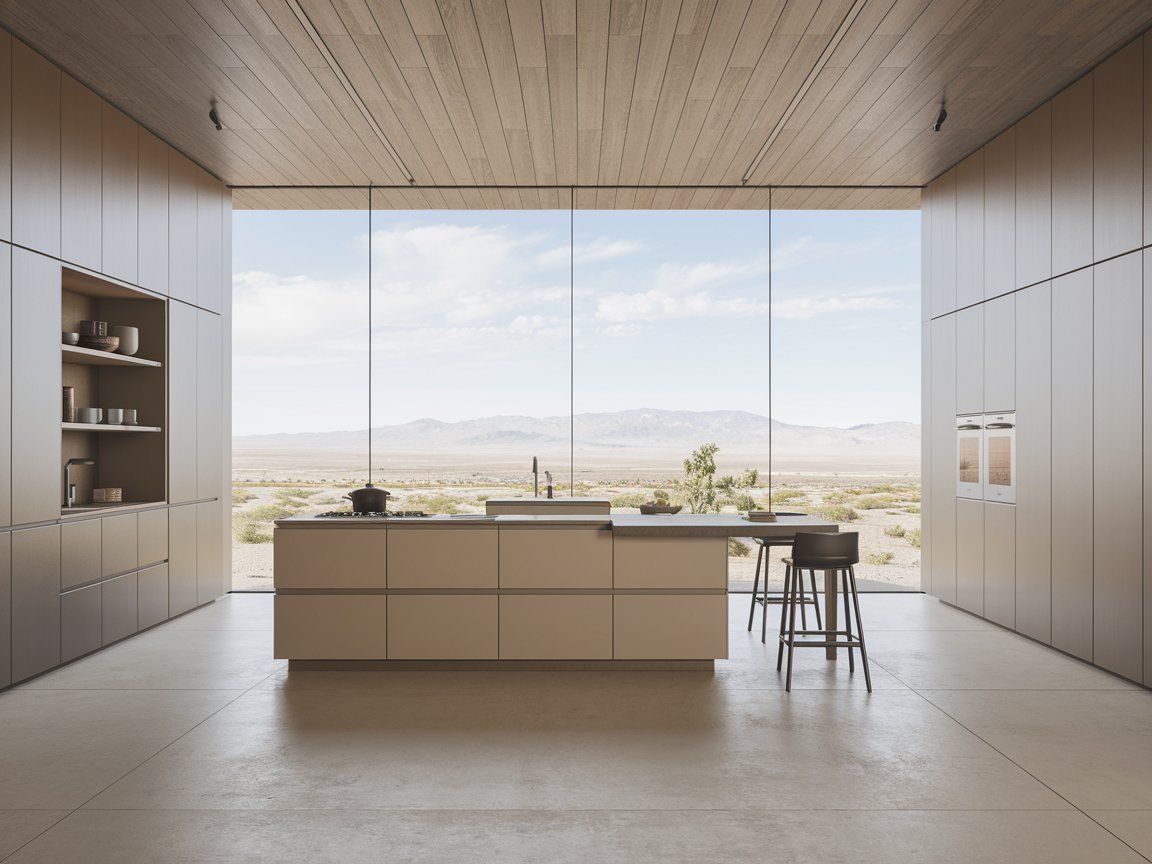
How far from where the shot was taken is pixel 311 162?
21.7ft

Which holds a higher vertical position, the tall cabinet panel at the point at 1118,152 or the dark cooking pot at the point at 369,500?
the tall cabinet panel at the point at 1118,152

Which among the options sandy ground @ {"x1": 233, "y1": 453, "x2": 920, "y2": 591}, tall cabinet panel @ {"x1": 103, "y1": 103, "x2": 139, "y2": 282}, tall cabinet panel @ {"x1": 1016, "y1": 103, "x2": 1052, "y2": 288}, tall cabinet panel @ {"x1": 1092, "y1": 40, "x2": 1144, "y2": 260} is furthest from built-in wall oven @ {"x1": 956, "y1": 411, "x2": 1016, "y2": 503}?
sandy ground @ {"x1": 233, "y1": 453, "x2": 920, "y2": 591}

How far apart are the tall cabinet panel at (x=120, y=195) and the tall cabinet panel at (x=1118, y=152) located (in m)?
6.49

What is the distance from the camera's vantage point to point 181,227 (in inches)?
249

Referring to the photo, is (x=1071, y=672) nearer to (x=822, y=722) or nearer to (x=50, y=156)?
(x=822, y=722)

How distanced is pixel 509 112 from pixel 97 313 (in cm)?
356

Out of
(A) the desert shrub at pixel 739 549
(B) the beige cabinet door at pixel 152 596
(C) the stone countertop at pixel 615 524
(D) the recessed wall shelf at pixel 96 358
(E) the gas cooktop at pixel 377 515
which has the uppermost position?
(D) the recessed wall shelf at pixel 96 358

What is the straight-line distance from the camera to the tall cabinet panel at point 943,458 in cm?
671

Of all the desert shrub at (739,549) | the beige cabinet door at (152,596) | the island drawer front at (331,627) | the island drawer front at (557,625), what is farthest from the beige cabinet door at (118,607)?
the desert shrub at (739,549)

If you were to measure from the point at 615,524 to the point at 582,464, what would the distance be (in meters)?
16.4

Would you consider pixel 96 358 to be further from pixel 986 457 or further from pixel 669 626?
pixel 986 457

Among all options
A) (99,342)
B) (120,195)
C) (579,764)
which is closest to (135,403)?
(99,342)

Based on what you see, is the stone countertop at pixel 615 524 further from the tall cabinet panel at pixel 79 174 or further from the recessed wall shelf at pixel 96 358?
the tall cabinet panel at pixel 79 174

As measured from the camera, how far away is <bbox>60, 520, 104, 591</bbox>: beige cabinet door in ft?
15.8
